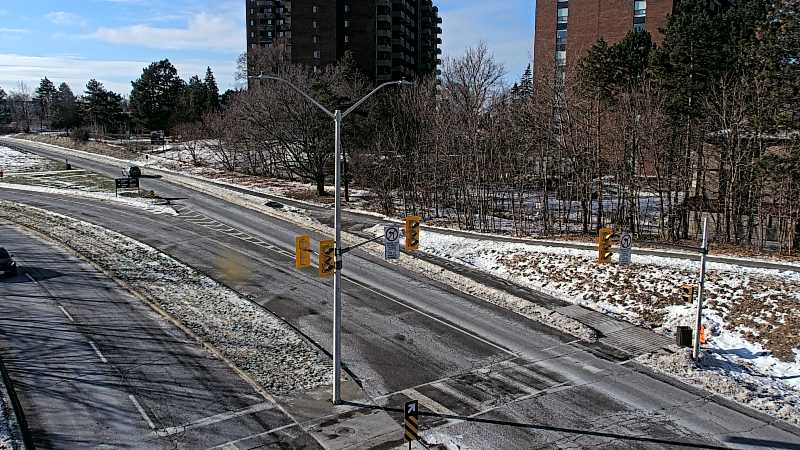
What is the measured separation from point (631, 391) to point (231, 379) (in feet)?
37.6

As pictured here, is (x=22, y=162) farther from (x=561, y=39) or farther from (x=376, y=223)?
(x=561, y=39)

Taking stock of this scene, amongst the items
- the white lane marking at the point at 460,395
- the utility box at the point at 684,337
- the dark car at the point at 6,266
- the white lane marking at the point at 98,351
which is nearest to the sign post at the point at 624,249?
the utility box at the point at 684,337

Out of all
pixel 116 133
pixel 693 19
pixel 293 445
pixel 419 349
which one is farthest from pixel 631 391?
pixel 116 133

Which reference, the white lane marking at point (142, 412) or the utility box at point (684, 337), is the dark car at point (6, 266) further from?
the utility box at point (684, 337)

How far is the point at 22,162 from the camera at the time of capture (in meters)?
83.2

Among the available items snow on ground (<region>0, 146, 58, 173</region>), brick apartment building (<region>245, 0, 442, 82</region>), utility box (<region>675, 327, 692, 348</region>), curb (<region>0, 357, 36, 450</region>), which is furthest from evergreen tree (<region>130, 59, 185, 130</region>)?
utility box (<region>675, 327, 692, 348</region>)

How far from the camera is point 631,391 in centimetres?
1822

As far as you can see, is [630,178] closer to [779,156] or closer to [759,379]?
[779,156]

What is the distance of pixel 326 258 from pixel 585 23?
64.6 meters

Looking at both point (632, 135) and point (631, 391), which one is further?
point (632, 135)

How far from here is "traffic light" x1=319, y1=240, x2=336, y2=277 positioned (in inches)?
653

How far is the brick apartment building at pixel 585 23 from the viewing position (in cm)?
6794

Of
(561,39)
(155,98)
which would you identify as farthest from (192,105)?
(561,39)

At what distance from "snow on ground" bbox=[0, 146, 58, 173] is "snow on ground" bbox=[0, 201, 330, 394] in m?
45.3
